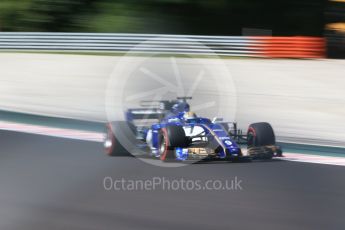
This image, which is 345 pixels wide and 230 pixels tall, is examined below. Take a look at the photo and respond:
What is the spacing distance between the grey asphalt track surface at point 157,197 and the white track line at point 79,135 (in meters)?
0.40

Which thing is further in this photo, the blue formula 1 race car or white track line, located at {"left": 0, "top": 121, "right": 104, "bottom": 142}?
white track line, located at {"left": 0, "top": 121, "right": 104, "bottom": 142}

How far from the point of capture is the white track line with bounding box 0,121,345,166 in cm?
685

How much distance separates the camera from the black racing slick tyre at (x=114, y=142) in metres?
6.54

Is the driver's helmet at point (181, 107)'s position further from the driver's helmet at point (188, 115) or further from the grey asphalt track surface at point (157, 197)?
the grey asphalt track surface at point (157, 197)

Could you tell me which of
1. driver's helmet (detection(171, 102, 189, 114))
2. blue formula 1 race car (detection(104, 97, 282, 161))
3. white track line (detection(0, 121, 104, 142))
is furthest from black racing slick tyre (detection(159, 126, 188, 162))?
white track line (detection(0, 121, 104, 142))

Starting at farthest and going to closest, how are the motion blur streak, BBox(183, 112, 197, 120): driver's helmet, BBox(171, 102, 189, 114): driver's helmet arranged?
the motion blur streak, BBox(171, 102, 189, 114): driver's helmet, BBox(183, 112, 197, 120): driver's helmet

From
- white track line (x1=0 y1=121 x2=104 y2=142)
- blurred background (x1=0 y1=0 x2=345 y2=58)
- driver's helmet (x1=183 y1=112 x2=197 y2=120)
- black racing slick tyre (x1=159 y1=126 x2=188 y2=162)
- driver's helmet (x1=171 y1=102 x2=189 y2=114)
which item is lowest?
white track line (x1=0 y1=121 x2=104 y2=142)

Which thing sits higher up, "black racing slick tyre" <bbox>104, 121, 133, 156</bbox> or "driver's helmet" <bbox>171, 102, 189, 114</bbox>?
"driver's helmet" <bbox>171, 102, 189, 114</bbox>

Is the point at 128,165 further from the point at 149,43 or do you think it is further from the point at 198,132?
the point at 149,43

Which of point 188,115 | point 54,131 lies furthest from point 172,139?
point 54,131

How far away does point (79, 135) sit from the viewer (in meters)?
8.07

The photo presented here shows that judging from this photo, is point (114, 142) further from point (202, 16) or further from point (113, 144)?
point (202, 16)

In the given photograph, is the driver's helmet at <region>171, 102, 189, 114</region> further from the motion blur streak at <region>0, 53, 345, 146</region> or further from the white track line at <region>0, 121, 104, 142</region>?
the motion blur streak at <region>0, 53, 345, 146</region>

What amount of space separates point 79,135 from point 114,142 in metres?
1.62
